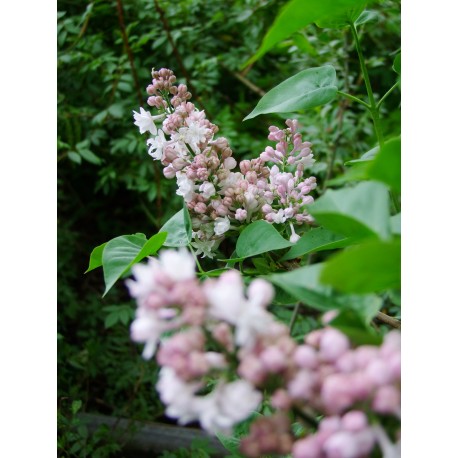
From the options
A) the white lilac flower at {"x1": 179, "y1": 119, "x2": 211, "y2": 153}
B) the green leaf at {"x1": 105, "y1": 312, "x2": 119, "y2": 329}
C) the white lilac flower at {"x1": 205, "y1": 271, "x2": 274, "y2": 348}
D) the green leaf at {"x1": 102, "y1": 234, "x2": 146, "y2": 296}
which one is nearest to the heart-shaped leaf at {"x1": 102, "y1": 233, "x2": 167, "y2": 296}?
the green leaf at {"x1": 102, "y1": 234, "x2": 146, "y2": 296}

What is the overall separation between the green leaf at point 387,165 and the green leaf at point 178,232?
0.27 metres

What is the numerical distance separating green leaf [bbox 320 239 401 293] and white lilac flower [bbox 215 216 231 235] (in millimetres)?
263

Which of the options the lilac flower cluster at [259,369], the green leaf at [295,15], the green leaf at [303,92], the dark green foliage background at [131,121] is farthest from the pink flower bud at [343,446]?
the dark green foliage background at [131,121]

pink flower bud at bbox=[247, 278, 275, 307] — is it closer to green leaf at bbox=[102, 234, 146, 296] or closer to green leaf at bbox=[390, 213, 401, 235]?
green leaf at bbox=[390, 213, 401, 235]

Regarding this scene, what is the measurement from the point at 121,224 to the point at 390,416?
1.34m

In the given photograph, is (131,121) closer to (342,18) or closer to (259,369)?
(342,18)

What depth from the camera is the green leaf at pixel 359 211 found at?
0.29 m

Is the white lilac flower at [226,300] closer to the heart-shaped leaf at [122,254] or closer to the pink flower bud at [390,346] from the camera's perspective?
the pink flower bud at [390,346]

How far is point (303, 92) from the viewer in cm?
55
